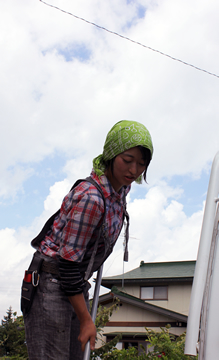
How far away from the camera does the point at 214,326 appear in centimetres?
101

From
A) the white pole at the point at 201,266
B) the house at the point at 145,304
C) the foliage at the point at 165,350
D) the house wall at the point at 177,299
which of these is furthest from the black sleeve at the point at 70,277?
the house wall at the point at 177,299

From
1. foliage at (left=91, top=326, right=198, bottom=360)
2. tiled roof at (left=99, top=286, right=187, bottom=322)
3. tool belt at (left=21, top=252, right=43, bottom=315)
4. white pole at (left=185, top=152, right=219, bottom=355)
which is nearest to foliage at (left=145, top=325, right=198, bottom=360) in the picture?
foliage at (left=91, top=326, right=198, bottom=360)

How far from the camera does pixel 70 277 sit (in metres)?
1.52

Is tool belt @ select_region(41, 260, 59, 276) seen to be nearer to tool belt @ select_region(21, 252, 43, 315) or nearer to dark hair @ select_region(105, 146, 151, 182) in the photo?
tool belt @ select_region(21, 252, 43, 315)

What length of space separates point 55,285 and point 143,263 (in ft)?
53.4

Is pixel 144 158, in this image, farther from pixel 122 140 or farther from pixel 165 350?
pixel 165 350

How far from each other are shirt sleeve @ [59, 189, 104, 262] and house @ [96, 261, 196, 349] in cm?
1072

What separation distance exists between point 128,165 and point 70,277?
2.06 feet

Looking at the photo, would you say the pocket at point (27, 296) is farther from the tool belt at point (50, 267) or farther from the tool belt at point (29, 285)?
the tool belt at point (50, 267)

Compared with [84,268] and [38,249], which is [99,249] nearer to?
[84,268]

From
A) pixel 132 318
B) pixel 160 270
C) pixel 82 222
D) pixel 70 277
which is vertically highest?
pixel 160 270

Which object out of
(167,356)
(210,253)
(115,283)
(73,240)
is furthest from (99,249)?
(115,283)

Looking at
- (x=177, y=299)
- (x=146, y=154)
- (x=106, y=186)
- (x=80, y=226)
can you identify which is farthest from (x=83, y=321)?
(x=177, y=299)

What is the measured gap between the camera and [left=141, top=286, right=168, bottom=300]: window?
13203 millimetres
